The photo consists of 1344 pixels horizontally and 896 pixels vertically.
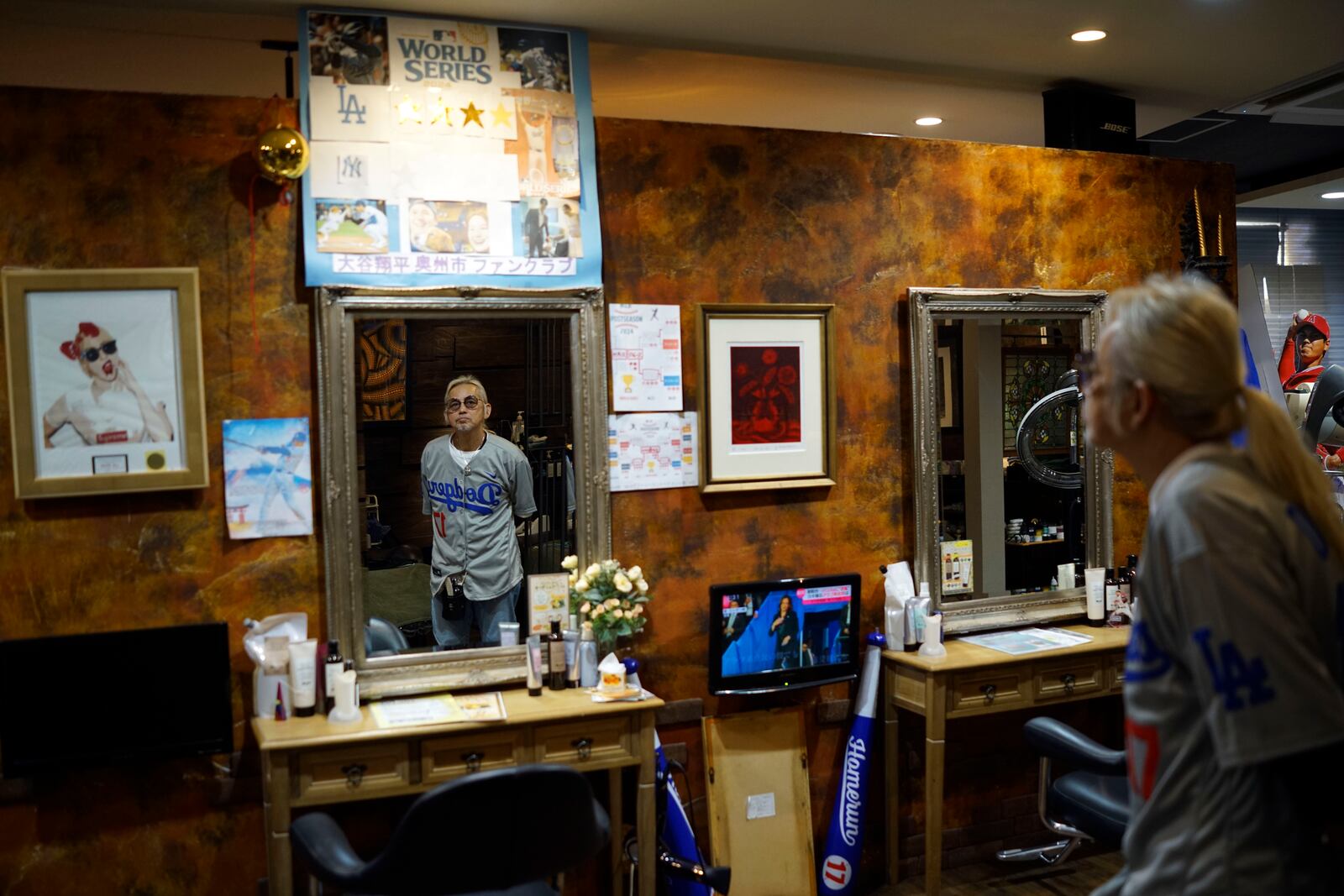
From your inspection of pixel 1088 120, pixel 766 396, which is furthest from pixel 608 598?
pixel 1088 120

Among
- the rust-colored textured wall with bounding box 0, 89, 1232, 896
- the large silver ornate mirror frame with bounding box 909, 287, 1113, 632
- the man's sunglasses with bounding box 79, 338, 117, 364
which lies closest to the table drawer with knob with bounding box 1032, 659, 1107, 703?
the large silver ornate mirror frame with bounding box 909, 287, 1113, 632

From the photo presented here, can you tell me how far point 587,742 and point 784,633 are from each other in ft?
2.71

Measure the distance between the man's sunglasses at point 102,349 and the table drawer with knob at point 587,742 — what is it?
59.7 inches

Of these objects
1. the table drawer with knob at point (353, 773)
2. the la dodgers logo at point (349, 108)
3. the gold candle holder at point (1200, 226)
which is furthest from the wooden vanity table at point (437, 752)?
the gold candle holder at point (1200, 226)

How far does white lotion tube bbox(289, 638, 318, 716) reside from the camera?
3020 mm

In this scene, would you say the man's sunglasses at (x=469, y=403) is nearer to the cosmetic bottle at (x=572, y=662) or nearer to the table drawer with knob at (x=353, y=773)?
the cosmetic bottle at (x=572, y=662)

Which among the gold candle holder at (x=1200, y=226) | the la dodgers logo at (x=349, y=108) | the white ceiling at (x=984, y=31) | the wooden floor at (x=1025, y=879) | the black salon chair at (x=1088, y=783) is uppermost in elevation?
the white ceiling at (x=984, y=31)

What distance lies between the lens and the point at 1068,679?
3799mm

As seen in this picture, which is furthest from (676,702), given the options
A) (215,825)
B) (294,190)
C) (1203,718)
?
(1203,718)

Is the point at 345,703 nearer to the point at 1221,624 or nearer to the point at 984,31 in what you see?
the point at 1221,624

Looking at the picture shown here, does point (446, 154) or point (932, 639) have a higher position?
point (446, 154)

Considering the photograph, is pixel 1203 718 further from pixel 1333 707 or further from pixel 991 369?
pixel 991 369

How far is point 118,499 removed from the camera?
303 centimetres

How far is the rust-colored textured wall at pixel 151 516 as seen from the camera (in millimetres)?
2953
